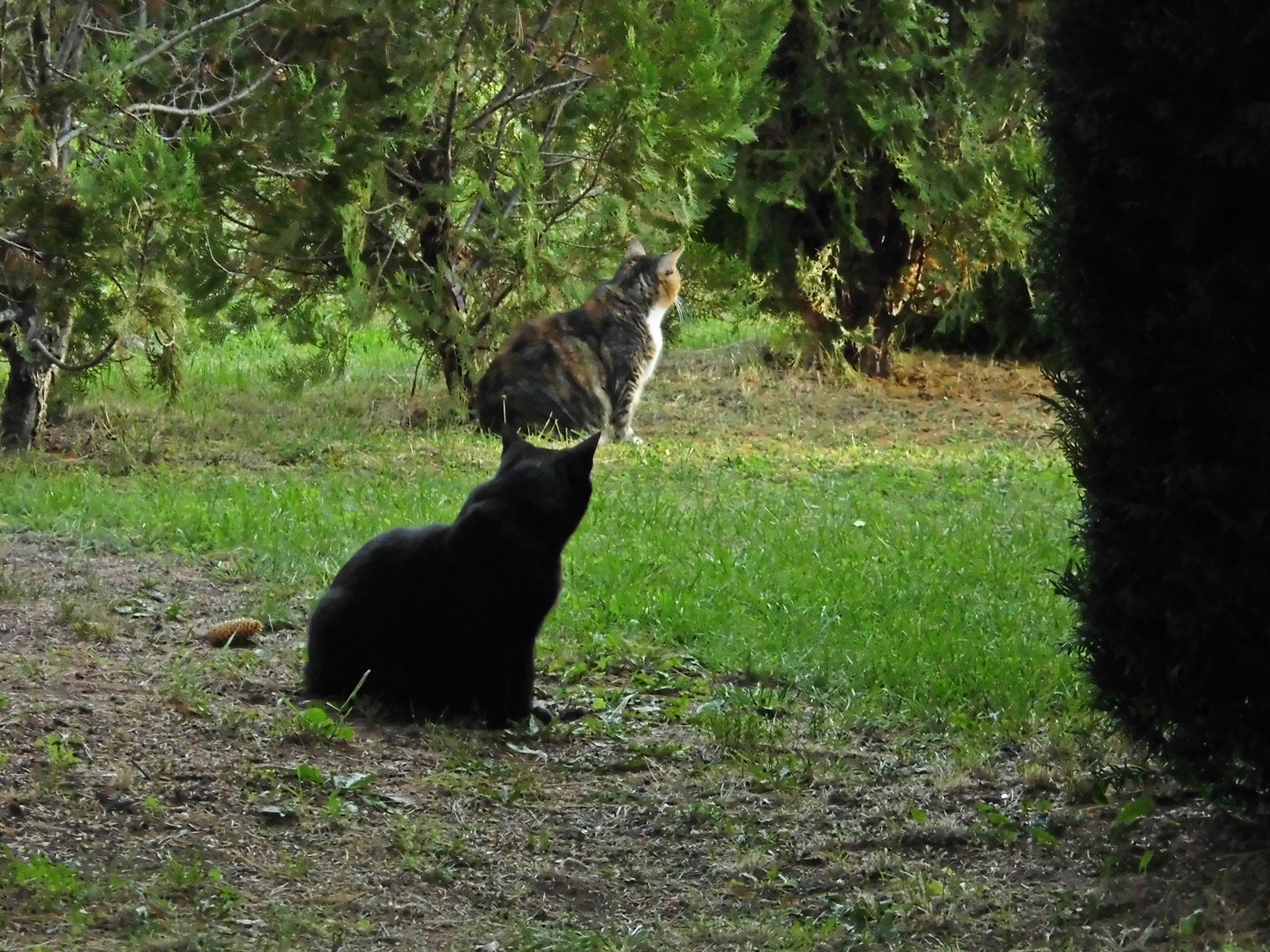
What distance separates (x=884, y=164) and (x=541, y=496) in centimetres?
906

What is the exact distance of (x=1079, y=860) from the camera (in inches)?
154

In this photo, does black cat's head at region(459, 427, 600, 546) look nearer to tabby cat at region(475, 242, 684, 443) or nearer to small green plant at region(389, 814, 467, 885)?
small green plant at region(389, 814, 467, 885)

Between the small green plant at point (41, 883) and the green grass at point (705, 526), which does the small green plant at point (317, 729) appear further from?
the green grass at point (705, 526)

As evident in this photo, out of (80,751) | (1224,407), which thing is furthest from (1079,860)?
(80,751)

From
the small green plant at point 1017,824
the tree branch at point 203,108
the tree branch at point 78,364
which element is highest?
the tree branch at point 203,108

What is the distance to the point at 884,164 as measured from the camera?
1343 centimetres

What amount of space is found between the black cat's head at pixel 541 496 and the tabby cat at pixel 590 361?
5.37m

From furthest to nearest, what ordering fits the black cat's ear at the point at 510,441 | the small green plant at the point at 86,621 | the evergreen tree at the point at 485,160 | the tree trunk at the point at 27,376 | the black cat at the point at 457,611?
1. the evergreen tree at the point at 485,160
2. the tree trunk at the point at 27,376
3. the small green plant at the point at 86,621
4. the black cat's ear at the point at 510,441
5. the black cat at the point at 457,611

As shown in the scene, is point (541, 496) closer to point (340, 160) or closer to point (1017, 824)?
point (1017, 824)

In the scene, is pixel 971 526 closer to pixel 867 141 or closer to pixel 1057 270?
pixel 1057 270

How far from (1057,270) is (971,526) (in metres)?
4.03

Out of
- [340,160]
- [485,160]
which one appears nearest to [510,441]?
[340,160]

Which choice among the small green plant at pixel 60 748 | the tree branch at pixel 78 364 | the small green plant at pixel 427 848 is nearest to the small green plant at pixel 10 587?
the small green plant at pixel 60 748

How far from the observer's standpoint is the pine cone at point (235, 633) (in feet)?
19.0
